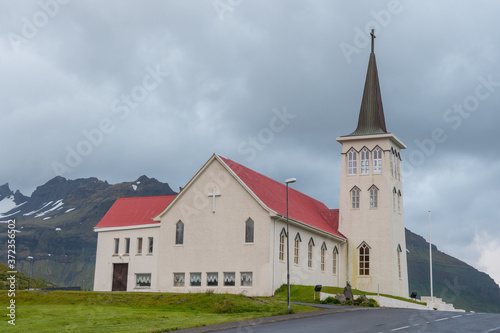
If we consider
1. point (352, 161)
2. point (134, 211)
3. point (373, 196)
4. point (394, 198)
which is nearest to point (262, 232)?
point (134, 211)

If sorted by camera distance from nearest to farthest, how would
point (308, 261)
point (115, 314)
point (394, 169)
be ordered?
point (115, 314)
point (308, 261)
point (394, 169)

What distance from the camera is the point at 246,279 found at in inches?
1655

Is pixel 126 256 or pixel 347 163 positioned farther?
pixel 347 163

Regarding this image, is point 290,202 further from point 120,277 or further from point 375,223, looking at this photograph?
point 120,277

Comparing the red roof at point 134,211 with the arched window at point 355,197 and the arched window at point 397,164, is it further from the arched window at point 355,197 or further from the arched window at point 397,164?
the arched window at point 397,164

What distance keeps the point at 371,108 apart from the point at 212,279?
2322 cm

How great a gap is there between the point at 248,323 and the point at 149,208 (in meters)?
28.2

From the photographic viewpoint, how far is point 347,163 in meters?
54.7

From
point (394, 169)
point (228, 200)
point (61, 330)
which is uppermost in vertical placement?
point (394, 169)

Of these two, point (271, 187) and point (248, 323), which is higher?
point (271, 187)

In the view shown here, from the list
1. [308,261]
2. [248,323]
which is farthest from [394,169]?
[248,323]

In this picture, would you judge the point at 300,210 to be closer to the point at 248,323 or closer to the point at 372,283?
the point at 372,283

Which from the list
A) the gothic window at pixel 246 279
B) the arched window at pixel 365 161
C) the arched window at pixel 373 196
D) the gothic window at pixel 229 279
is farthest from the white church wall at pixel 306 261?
the arched window at pixel 365 161

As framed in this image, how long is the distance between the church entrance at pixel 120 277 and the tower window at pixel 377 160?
23243mm
